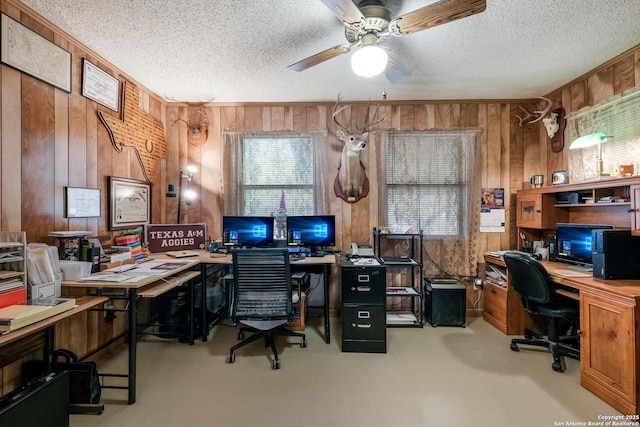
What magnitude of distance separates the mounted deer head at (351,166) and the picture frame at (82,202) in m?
2.34

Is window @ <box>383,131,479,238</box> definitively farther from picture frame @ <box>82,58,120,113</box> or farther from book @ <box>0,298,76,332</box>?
book @ <box>0,298,76,332</box>

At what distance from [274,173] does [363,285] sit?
172 cm

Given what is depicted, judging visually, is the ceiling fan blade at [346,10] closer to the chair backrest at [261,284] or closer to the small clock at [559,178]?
the chair backrest at [261,284]

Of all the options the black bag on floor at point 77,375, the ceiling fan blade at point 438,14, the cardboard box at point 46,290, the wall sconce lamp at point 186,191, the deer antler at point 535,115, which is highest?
the deer antler at point 535,115

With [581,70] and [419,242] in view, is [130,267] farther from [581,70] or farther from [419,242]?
[581,70]

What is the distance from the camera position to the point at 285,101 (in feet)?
11.3

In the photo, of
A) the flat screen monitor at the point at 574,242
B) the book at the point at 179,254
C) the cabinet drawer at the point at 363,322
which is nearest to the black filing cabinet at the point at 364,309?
the cabinet drawer at the point at 363,322

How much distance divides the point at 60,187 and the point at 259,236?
1737 millimetres

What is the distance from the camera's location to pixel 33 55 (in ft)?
6.34

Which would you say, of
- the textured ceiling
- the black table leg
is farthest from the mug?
the black table leg

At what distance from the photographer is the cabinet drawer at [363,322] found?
2.61 metres

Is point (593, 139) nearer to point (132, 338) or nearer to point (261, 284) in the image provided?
point (261, 284)

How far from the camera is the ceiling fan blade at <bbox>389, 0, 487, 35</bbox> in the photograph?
56.8 inches

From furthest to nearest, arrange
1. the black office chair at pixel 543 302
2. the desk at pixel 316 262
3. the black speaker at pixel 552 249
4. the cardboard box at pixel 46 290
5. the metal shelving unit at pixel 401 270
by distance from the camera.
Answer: the metal shelving unit at pixel 401 270 < the black speaker at pixel 552 249 < the desk at pixel 316 262 < the black office chair at pixel 543 302 < the cardboard box at pixel 46 290
